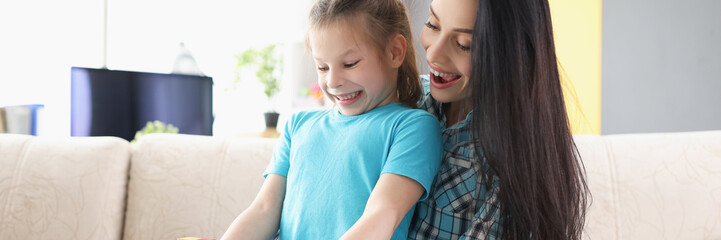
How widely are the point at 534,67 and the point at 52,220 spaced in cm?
131

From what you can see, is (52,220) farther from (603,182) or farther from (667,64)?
(667,64)

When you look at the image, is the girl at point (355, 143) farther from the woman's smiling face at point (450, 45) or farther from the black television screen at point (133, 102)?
the black television screen at point (133, 102)

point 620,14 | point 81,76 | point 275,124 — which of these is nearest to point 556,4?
point 620,14

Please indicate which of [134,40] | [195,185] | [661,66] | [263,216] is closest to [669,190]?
[263,216]

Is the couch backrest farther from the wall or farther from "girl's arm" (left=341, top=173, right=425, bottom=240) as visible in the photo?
the wall

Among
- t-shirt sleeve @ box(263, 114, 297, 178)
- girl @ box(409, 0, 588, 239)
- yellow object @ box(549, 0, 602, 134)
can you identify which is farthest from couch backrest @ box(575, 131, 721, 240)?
yellow object @ box(549, 0, 602, 134)

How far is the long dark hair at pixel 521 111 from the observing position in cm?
80

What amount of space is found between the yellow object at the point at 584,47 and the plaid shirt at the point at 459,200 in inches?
101

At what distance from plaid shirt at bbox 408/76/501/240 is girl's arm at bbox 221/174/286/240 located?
0.25 m

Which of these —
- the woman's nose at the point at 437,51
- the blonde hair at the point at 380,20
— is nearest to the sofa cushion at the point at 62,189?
the blonde hair at the point at 380,20

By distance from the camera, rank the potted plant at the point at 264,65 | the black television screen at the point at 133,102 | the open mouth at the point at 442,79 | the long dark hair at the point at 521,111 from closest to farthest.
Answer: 1. the long dark hair at the point at 521,111
2. the open mouth at the point at 442,79
3. the black television screen at the point at 133,102
4. the potted plant at the point at 264,65

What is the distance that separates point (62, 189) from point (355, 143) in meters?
0.99

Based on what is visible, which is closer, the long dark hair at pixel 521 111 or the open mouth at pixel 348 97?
the long dark hair at pixel 521 111

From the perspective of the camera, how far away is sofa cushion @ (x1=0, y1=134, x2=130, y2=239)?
4.98 feet
